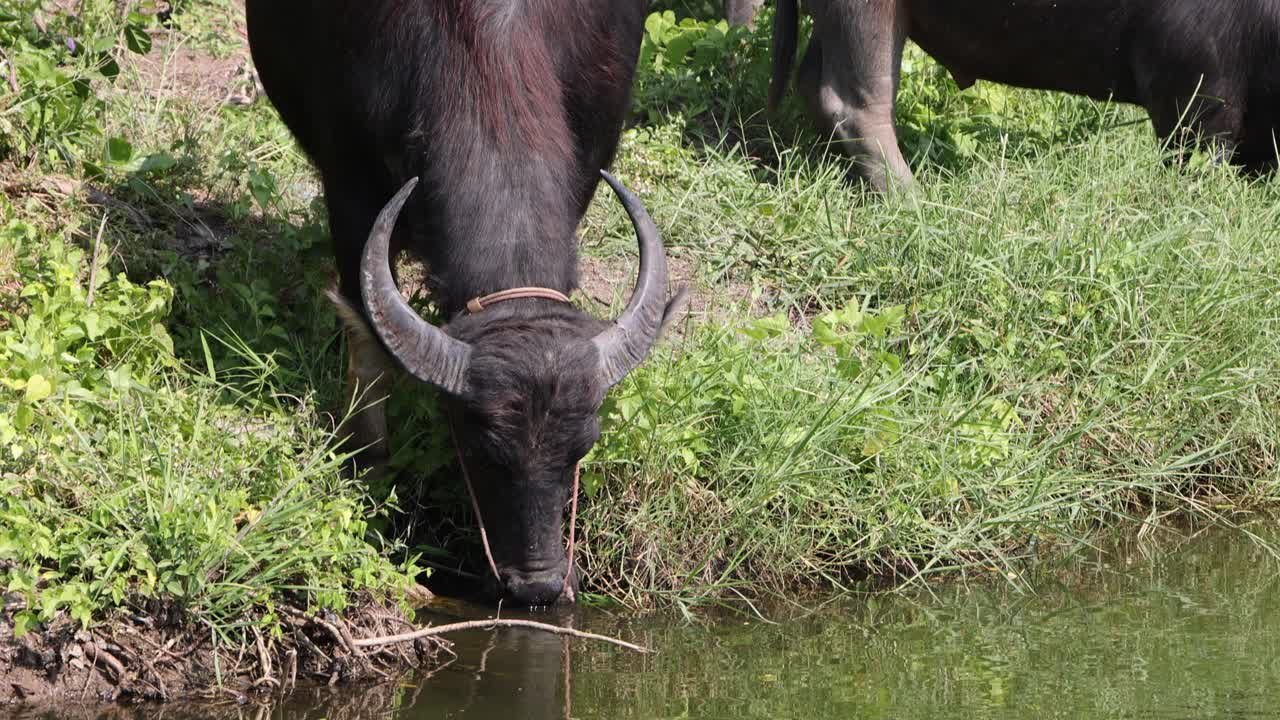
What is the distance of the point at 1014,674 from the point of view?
4.11 meters

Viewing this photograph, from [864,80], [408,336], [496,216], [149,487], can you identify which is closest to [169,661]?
[149,487]

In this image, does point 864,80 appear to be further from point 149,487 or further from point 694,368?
point 149,487

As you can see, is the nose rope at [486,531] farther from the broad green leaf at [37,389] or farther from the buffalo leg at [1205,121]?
the buffalo leg at [1205,121]

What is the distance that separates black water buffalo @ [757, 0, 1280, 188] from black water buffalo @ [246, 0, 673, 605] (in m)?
2.46

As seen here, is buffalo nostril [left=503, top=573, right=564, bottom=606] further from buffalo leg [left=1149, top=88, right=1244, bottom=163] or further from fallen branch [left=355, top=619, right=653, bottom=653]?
buffalo leg [left=1149, top=88, right=1244, bottom=163]

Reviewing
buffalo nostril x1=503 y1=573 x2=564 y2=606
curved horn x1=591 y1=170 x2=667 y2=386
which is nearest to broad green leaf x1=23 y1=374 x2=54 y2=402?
buffalo nostril x1=503 y1=573 x2=564 y2=606

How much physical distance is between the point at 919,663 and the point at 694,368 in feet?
4.54

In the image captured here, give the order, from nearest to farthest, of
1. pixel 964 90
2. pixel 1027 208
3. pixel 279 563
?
pixel 279 563 < pixel 1027 208 < pixel 964 90

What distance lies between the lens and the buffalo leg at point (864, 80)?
696 cm

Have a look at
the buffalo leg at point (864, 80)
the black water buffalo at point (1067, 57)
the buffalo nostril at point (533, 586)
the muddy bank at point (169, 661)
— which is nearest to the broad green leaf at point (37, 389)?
the muddy bank at point (169, 661)

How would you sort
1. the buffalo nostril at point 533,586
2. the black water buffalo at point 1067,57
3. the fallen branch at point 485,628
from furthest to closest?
the black water buffalo at point 1067,57, the buffalo nostril at point 533,586, the fallen branch at point 485,628

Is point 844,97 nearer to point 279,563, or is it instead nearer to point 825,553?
point 825,553

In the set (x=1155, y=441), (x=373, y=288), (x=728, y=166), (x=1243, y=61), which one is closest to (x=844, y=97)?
(x=728, y=166)

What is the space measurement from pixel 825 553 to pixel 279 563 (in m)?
1.79
